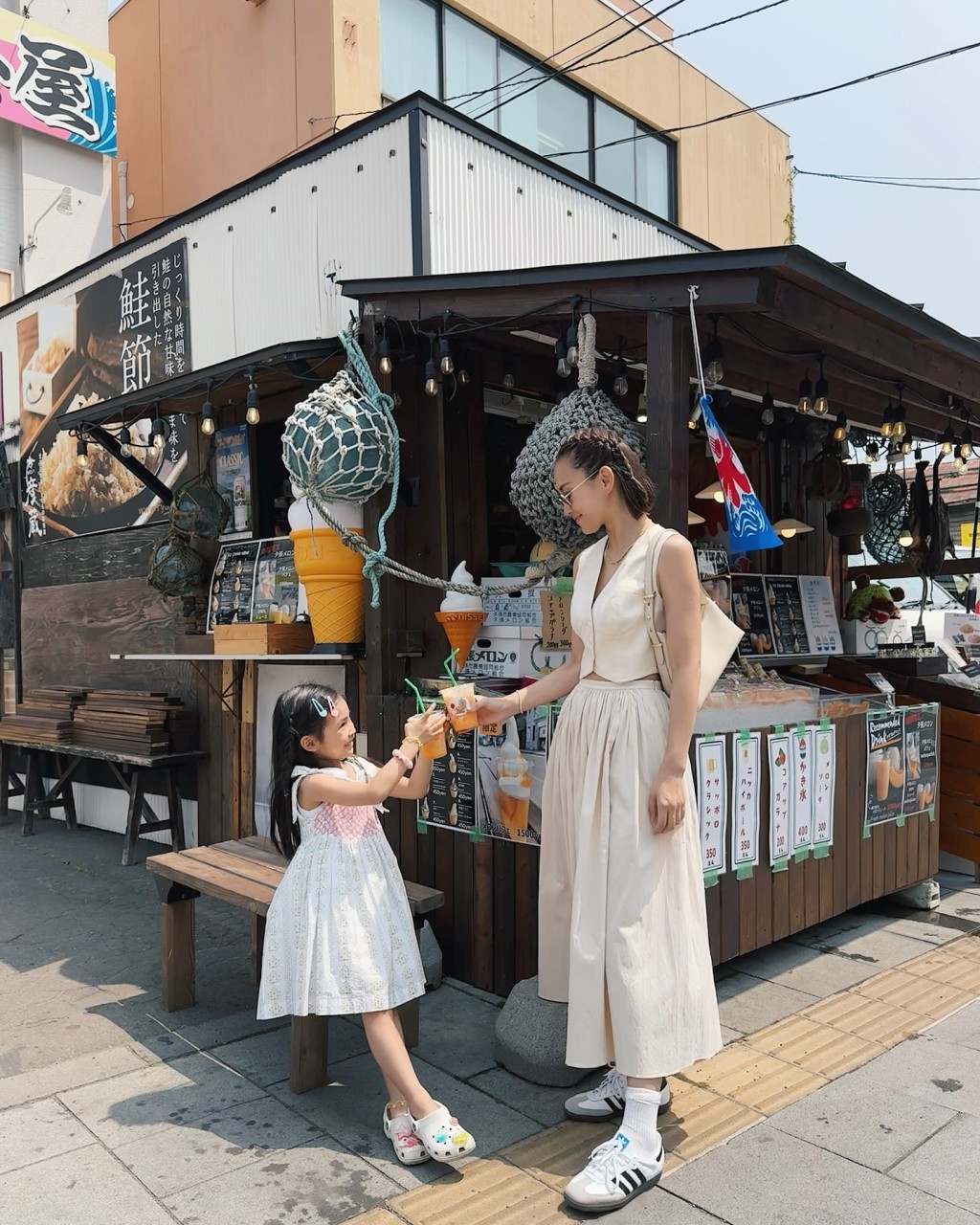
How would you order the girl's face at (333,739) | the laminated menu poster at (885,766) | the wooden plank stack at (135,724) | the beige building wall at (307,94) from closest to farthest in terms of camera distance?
the girl's face at (333,739), the laminated menu poster at (885,766), the wooden plank stack at (135,724), the beige building wall at (307,94)

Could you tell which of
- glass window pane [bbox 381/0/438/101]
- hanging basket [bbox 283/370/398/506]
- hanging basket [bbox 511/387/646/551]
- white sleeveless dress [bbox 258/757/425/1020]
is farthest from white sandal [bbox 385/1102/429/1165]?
glass window pane [bbox 381/0/438/101]

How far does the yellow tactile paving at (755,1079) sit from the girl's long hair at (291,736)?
5.75 feet

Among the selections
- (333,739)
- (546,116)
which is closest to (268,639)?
(333,739)

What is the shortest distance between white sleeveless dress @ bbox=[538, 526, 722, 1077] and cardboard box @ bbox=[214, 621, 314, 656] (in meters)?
2.80

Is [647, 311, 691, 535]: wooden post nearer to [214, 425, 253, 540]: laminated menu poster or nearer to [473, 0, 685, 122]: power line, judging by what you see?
[214, 425, 253, 540]: laminated menu poster

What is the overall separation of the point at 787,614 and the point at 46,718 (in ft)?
19.7

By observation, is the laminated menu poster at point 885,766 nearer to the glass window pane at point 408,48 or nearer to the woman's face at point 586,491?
the woman's face at point 586,491

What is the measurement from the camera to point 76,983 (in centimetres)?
487

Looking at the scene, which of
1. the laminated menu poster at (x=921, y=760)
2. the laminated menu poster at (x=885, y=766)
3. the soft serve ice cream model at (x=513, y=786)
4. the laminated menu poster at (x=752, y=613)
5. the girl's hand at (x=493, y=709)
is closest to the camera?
the girl's hand at (x=493, y=709)

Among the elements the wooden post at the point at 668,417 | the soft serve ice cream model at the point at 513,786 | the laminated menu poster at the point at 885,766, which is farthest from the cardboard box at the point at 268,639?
the laminated menu poster at the point at 885,766

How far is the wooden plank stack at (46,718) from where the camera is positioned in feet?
25.9

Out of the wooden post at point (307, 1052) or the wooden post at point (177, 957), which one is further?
the wooden post at point (177, 957)

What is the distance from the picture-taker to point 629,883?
305cm

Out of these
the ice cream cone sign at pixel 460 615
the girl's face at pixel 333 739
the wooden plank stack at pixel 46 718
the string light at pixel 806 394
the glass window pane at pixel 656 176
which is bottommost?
the wooden plank stack at pixel 46 718
